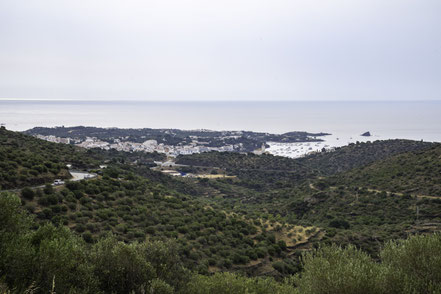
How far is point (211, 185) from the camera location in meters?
40.8

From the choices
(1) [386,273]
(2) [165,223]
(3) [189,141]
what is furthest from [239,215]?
(3) [189,141]

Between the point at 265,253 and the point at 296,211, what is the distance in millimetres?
13205

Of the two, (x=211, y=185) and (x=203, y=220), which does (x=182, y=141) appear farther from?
(x=203, y=220)

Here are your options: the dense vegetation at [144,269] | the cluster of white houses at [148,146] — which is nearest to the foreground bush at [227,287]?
the dense vegetation at [144,269]

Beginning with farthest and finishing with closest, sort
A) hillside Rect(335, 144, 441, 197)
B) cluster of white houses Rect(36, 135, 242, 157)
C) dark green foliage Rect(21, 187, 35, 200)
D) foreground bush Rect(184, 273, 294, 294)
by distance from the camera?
cluster of white houses Rect(36, 135, 242, 157), hillside Rect(335, 144, 441, 197), dark green foliage Rect(21, 187, 35, 200), foreground bush Rect(184, 273, 294, 294)

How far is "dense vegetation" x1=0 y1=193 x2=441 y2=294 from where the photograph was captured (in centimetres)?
593

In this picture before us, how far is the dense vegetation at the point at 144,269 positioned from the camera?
593cm

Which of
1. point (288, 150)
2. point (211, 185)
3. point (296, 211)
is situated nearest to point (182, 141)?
point (288, 150)

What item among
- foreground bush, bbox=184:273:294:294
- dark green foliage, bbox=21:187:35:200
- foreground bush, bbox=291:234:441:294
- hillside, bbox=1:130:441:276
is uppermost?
foreground bush, bbox=291:234:441:294

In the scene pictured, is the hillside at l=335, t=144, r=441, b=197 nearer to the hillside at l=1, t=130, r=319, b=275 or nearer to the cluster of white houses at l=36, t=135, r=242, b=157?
the hillside at l=1, t=130, r=319, b=275

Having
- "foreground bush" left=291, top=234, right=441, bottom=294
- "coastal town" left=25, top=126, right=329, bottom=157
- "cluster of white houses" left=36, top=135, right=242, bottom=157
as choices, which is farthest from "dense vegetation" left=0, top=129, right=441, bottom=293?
"coastal town" left=25, top=126, right=329, bottom=157

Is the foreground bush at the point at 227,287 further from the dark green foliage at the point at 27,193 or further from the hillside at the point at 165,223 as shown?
the dark green foliage at the point at 27,193

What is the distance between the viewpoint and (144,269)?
777cm

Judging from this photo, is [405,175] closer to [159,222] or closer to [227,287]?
[159,222]
